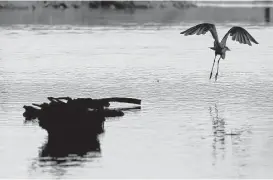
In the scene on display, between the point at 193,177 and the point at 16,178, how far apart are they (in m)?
3.16

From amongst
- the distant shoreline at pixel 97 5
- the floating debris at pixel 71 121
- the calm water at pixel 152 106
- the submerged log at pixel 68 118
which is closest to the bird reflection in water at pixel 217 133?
the calm water at pixel 152 106

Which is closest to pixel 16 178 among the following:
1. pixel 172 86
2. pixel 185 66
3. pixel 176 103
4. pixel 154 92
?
pixel 176 103

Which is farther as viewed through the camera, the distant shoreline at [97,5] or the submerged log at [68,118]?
the distant shoreline at [97,5]

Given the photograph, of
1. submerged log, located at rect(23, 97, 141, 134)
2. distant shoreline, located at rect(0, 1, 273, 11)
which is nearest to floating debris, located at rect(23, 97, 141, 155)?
submerged log, located at rect(23, 97, 141, 134)

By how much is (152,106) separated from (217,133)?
548 cm

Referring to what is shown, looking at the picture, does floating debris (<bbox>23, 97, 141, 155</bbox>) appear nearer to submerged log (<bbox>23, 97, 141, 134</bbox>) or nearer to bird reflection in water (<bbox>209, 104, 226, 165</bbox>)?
submerged log (<bbox>23, 97, 141, 134</bbox>)

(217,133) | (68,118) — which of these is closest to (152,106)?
(217,133)

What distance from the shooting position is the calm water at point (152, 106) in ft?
63.2

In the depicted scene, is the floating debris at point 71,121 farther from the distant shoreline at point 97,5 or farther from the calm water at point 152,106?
the distant shoreline at point 97,5

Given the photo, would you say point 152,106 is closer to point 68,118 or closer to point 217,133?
point 217,133

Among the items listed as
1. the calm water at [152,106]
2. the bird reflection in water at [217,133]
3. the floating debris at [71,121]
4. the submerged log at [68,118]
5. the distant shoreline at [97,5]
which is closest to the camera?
the calm water at [152,106]

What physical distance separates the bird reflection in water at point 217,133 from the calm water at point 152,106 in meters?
0.02

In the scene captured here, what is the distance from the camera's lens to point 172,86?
3509cm

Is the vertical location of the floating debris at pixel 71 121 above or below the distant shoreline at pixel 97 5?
above
